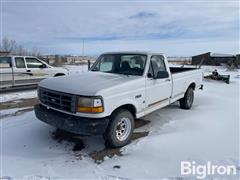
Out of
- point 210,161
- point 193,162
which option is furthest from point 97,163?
point 210,161

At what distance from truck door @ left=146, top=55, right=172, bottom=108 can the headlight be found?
1.43m

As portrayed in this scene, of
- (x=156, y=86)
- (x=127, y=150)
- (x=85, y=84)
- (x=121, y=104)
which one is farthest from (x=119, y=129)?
(x=156, y=86)

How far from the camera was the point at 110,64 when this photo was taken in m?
5.30

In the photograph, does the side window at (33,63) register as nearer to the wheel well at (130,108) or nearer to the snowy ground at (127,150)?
the snowy ground at (127,150)

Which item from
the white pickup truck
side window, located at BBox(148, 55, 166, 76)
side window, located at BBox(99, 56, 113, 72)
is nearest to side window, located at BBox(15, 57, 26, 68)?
the white pickup truck

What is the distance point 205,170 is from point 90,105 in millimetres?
2124

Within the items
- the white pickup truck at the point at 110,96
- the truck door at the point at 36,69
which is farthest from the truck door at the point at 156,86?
the truck door at the point at 36,69

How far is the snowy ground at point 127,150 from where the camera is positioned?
3.27 metres

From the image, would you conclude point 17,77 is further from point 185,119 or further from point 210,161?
point 210,161

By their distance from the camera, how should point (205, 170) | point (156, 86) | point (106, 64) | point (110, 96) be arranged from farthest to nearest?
point (106, 64) → point (156, 86) → point (110, 96) → point (205, 170)

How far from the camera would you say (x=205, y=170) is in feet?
10.9

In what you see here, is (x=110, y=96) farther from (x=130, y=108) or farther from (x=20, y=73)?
(x=20, y=73)

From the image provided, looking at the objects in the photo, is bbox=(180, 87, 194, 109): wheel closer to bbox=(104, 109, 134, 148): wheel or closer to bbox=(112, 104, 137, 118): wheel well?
bbox=(112, 104, 137, 118): wheel well

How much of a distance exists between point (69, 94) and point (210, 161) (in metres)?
2.68
